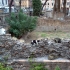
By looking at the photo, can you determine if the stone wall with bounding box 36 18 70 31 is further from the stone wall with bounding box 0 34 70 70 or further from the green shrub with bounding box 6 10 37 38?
the stone wall with bounding box 0 34 70 70

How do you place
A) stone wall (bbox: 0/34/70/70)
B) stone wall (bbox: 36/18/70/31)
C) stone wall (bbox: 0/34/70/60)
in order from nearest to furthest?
stone wall (bbox: 0/34/70/70) → stone wall (bbox: 0/34/70/60) → stone wall (bbox: 36/18/70/31)

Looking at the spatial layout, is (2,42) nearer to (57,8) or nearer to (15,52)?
(15,52)

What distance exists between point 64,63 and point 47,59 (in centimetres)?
38

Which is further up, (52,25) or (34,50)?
(34,50)

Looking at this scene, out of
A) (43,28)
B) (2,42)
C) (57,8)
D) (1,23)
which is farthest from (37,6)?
(2,42)

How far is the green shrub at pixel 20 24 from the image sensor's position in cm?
1686

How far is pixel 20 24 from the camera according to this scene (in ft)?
56.2

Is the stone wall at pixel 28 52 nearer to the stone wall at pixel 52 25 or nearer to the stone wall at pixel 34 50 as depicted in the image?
the stone wall at pixel 34 50

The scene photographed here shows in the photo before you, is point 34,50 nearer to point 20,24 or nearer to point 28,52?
point 28,52

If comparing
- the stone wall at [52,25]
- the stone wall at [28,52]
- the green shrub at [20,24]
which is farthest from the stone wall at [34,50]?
the stone wall at [52,25]

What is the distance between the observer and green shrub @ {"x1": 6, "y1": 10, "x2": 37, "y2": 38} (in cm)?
1686

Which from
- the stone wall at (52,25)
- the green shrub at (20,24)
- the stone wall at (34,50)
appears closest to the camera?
the stone wall at (34,50)

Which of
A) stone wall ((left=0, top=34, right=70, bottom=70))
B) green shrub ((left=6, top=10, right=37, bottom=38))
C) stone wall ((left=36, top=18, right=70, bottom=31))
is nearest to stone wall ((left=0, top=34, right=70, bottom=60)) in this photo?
stone wall ((left=0, top=34, right=70, bottom=70))

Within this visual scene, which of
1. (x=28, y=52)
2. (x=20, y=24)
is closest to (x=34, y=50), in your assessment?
(x=28, y=52)
